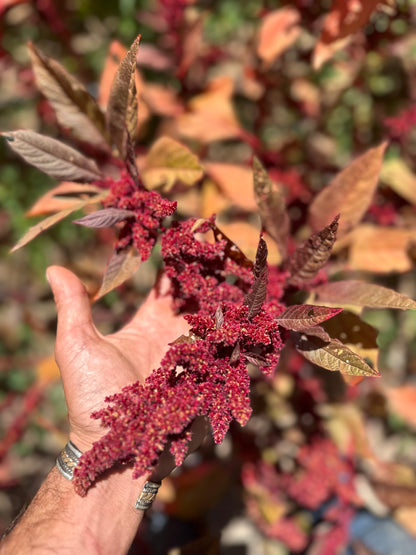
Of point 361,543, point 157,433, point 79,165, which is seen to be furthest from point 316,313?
point 361,543

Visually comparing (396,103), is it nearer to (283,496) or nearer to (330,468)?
(330,468)

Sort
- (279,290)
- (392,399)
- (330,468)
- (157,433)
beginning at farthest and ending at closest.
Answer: (392,399) < (330,468) < (279,290) < (157,433)

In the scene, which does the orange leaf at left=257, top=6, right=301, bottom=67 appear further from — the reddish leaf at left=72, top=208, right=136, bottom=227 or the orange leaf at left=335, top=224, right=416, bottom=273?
the reddish leaf at left=72, top=208, right=136, bottom=227

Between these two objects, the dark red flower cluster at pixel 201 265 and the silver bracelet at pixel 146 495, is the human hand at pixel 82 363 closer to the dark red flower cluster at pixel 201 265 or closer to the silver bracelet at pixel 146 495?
the silver bracelet at pixel 146 495

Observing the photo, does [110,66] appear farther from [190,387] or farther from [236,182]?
[190,387]

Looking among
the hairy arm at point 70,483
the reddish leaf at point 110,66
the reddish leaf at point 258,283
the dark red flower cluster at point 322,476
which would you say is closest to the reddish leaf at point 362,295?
the reddish leaf at point 258,283
